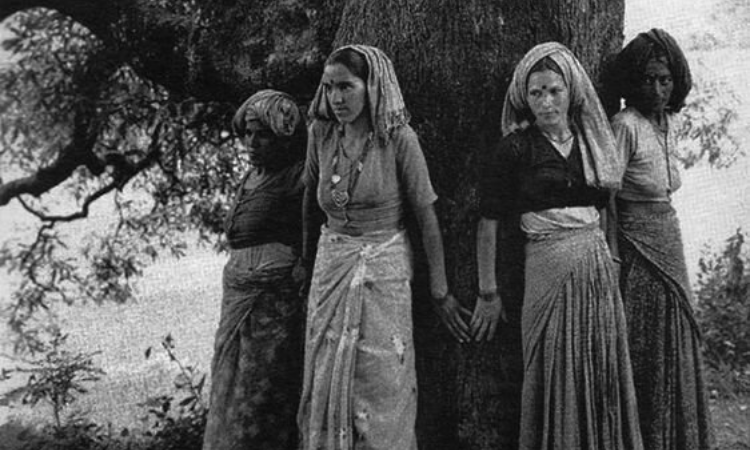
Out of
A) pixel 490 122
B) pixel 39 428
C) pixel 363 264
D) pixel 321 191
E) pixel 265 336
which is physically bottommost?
pixel 39 428

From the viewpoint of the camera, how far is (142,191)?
8.02 metres

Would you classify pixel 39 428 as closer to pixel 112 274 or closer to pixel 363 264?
pixel 112 274

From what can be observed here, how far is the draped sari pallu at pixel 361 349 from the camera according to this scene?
13.5 feet

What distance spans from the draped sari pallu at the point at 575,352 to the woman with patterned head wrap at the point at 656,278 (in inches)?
15.6

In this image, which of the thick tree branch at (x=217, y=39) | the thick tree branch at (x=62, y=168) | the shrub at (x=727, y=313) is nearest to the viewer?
the thick tree branch at (x=217, y=39)

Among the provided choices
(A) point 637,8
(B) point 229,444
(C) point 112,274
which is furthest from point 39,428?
(A) point 637,8

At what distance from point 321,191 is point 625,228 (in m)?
1.51

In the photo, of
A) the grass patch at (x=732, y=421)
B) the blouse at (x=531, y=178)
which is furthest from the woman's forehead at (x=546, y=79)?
the grass patch at (x=732, y=421)

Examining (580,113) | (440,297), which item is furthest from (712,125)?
(440,297)

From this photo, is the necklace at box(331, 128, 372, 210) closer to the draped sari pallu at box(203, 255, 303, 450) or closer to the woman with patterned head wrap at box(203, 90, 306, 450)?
the woman with patterned head wrap at box(203, 90, 306, 450)

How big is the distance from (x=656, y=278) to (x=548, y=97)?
44.5 inches

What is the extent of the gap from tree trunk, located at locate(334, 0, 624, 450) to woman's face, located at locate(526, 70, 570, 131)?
314mm

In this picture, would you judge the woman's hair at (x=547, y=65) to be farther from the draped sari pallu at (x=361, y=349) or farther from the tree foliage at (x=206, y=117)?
the draped sari pallu at (x=361, y=349)

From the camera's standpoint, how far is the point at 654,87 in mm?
Result: 4508
